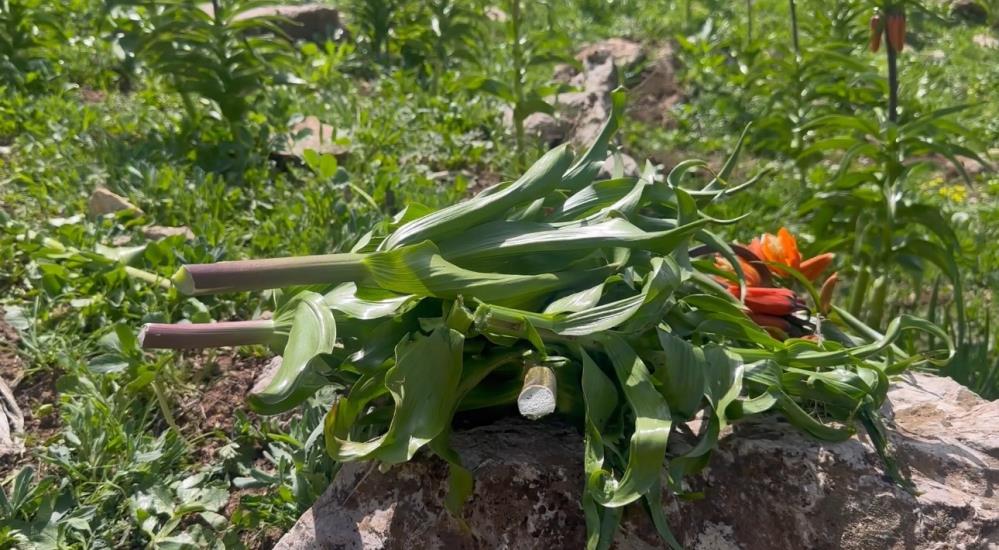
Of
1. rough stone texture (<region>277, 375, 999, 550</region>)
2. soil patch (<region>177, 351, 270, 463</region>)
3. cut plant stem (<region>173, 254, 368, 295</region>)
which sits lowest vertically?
soil patch (<region>177, 351, 270, 463</region>)

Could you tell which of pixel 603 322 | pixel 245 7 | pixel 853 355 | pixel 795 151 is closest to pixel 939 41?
pixel 795 151

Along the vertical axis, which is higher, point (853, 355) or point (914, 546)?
point (853, 355)

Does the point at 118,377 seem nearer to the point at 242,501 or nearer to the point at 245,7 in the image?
the point at 242,501

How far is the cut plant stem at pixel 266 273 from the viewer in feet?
5.98

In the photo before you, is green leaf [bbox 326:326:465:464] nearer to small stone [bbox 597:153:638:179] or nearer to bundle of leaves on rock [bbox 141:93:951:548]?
bundle of leaves on rock [bbox 141:93:951:548]

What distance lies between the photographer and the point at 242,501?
2.40 metres

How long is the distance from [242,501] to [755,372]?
1.24 m

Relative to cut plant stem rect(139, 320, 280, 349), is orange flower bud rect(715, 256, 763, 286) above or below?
below

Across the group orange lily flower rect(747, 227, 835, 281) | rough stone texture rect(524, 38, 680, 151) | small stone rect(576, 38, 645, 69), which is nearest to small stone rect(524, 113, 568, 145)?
rough stone texture rect(524, 38, 680, 151)

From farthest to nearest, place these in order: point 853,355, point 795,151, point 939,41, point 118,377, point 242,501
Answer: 1. point 939,41
2. point 795,151
3. point 118,377
4. point 242,501
5. point 853,355

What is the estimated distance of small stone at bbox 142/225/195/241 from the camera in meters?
3.47

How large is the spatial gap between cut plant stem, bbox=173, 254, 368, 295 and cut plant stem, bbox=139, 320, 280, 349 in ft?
0.28

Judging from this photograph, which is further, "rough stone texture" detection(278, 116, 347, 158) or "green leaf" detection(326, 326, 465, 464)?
"rough stone texture" detection(278, 116, 347, 158)

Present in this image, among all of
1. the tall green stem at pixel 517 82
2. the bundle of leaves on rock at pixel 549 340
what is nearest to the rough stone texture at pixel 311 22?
the tall green stem at pixel 517 82
